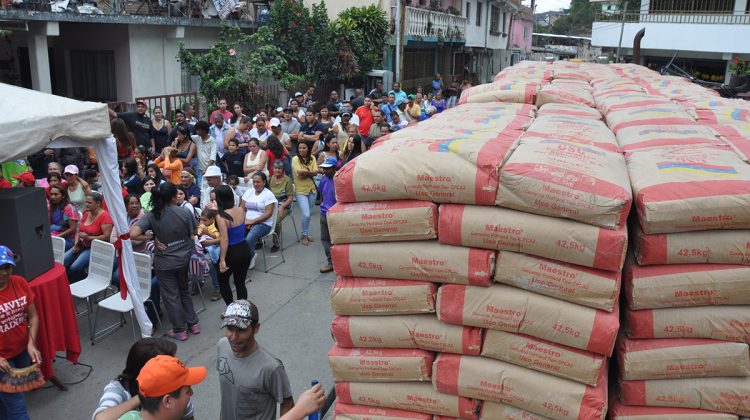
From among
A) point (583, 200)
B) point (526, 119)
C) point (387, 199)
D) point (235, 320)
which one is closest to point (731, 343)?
point (583, 200)

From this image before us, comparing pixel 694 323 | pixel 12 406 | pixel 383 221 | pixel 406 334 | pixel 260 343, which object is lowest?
pixel 260 343

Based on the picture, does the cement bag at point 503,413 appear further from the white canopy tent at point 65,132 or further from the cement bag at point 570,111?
the white canopy tent at point 65,132

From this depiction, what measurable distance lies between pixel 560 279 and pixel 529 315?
251 millimetres

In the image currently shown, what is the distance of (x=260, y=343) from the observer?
6359 millimetres

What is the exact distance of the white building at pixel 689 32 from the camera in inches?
995

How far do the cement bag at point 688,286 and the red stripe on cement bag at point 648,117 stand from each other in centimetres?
174

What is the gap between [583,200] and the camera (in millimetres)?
3057

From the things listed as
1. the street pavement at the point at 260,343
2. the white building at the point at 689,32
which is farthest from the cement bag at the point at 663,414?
the white building at the point at 689,32

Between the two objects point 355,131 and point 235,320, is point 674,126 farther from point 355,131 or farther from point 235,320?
point 355,131

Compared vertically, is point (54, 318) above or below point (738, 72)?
below

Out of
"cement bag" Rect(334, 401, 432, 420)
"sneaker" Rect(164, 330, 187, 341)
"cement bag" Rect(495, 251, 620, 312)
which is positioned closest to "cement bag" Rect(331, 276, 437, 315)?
"cement bag" Rect(495, 251, 620, 312)

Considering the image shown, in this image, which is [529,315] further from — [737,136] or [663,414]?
[737,136]

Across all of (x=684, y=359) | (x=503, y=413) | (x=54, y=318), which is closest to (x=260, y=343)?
(x=54, y=318)

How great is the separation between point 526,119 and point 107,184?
12.5 ft
